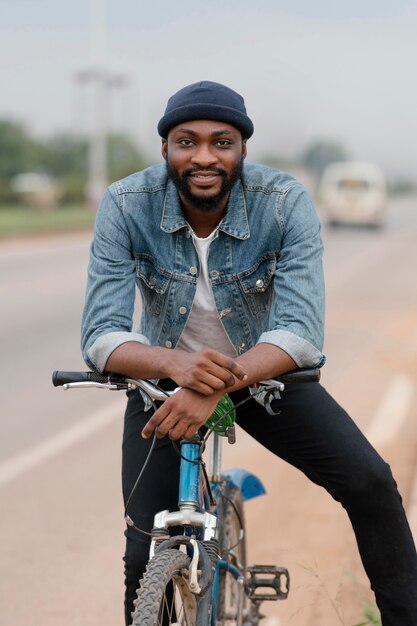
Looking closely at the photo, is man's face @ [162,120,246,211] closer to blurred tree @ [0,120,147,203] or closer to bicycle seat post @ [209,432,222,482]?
bicycle seat post @ [209,432,222,482]

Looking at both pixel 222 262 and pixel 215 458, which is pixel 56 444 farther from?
pixel 222 262

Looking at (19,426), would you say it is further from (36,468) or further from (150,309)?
(150,309)

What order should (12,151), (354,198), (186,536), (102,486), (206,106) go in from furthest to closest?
(12,151), (354,198), (102,486), (206,106), (186,536)

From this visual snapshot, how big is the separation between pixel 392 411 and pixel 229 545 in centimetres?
460

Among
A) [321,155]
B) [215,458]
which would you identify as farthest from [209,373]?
[321,155]

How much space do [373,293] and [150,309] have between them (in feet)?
43.1

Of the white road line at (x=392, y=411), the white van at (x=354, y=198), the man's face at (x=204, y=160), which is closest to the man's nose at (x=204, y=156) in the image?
the man's face at (x=204, y=160)

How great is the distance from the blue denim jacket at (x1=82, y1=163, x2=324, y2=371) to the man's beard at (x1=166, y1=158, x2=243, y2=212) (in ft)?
0.21

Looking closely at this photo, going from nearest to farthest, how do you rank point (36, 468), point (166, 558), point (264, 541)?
point (166, 558)
point (264, 541)
point (36, 468)

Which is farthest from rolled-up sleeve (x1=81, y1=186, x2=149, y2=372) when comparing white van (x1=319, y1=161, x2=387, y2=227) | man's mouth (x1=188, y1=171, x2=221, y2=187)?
white van (x1=319, y1=161, x2=387, y2=227)

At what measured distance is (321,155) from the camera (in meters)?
118

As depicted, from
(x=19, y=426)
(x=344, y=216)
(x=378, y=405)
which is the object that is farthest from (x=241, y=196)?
(x=344, y=216)

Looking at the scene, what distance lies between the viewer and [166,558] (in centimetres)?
264

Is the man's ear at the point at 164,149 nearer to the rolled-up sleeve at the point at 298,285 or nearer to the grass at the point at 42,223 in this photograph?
the rolled-up sleeve at the point at 298,285
